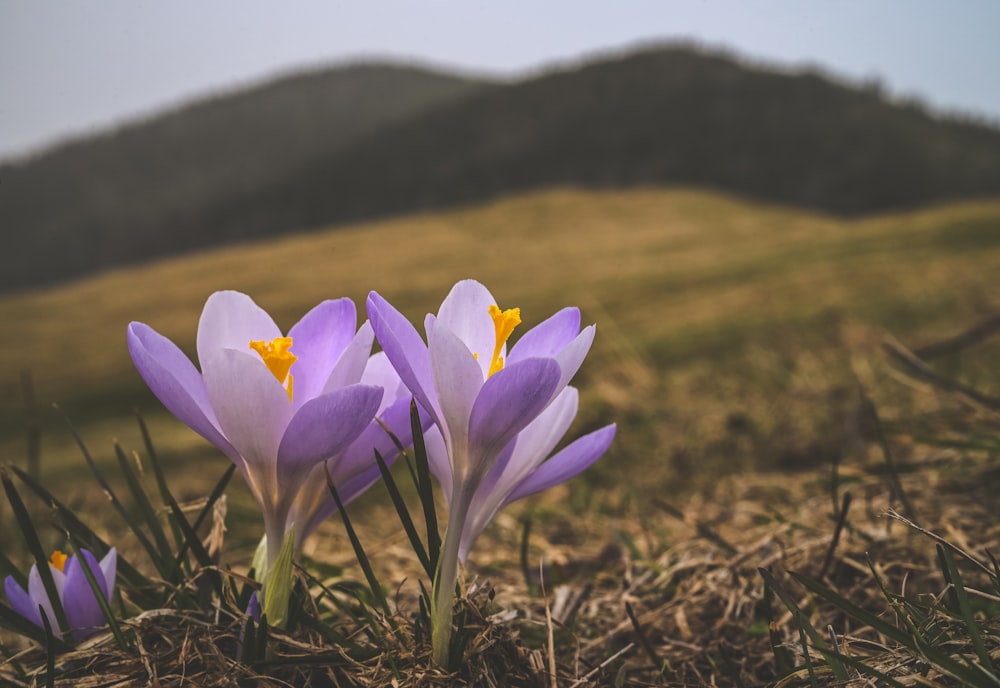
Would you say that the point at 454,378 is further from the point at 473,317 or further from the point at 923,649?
the point at 923,649

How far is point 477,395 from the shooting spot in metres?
0.58

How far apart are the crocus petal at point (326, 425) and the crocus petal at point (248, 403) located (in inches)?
0.7

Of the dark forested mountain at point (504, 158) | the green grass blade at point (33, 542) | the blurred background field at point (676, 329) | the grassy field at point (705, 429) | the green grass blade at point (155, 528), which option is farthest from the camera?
the dark forested mountain at point (504, 158)

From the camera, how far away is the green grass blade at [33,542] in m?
0.64

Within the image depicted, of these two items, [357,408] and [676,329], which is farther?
[676,329]

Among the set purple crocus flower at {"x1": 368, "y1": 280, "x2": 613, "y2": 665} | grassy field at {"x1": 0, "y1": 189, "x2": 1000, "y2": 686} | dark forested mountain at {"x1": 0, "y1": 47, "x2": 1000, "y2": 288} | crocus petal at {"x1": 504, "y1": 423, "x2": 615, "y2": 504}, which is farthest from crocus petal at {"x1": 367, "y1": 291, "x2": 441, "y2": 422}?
dark forested mountain at {"x1": 0, "y1": 47, "x2": 1000, "y2": 288}

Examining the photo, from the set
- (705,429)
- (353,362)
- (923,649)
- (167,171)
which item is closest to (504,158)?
(167,171)

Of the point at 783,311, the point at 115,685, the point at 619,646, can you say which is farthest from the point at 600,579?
the point at 783,311

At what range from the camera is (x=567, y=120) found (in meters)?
21.5

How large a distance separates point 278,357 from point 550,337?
0.22 m

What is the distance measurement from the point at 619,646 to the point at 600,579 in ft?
0.86

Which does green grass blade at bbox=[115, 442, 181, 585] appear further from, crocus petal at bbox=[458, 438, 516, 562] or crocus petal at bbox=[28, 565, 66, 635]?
crocus petal at bbox=[458, 438, 516, 562]

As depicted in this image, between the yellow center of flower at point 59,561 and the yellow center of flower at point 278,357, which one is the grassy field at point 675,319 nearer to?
the yellow center of flower at point 59,561

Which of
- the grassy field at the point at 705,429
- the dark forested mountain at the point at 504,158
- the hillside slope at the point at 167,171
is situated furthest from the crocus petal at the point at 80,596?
the hillside slope at the point at 167,171
